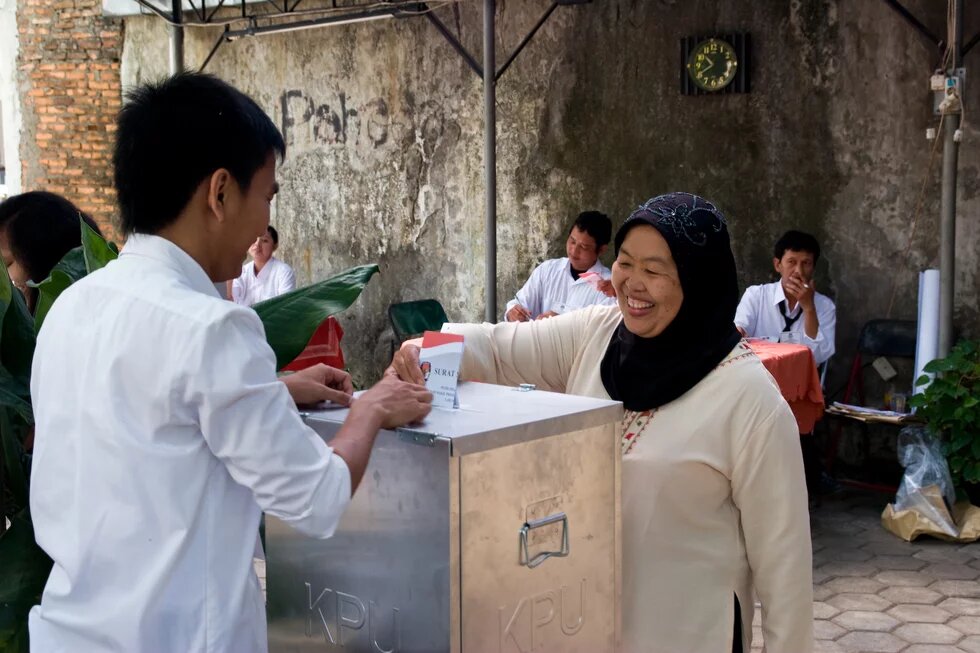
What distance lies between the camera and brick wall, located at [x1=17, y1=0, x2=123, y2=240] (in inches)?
427

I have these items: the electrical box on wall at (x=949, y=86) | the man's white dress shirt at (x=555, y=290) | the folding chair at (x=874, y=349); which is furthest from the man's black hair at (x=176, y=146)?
the folding chair at (x=874, y=349)

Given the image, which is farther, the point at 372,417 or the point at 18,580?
the point at 18,580

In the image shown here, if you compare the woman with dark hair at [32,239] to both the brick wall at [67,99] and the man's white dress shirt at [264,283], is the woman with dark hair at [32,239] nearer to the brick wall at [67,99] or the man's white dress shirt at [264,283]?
the man's white dress shirt at [264,283]

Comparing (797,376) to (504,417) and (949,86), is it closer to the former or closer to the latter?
(949,86)

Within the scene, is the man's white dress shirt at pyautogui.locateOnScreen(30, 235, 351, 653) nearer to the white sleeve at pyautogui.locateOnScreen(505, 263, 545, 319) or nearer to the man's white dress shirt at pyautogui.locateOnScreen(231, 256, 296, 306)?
the white sleeve at pyautogui.locateOnScreen(505, 263, 545, 319)

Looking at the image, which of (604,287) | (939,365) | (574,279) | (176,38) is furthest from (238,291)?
(939,365)

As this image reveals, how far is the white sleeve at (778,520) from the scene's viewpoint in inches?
82.3

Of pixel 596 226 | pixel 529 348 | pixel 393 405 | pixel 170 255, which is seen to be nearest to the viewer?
pixel 170 255

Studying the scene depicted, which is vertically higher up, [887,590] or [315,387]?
[315,387]

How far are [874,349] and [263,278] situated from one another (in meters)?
4.77

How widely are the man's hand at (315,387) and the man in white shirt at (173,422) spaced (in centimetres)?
25

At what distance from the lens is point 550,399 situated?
184cm

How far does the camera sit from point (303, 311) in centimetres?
212

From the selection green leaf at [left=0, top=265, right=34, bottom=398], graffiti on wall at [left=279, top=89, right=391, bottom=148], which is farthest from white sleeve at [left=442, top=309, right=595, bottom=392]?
graffiti on wall at [left=279, top=89, right=391, bottom=148]
